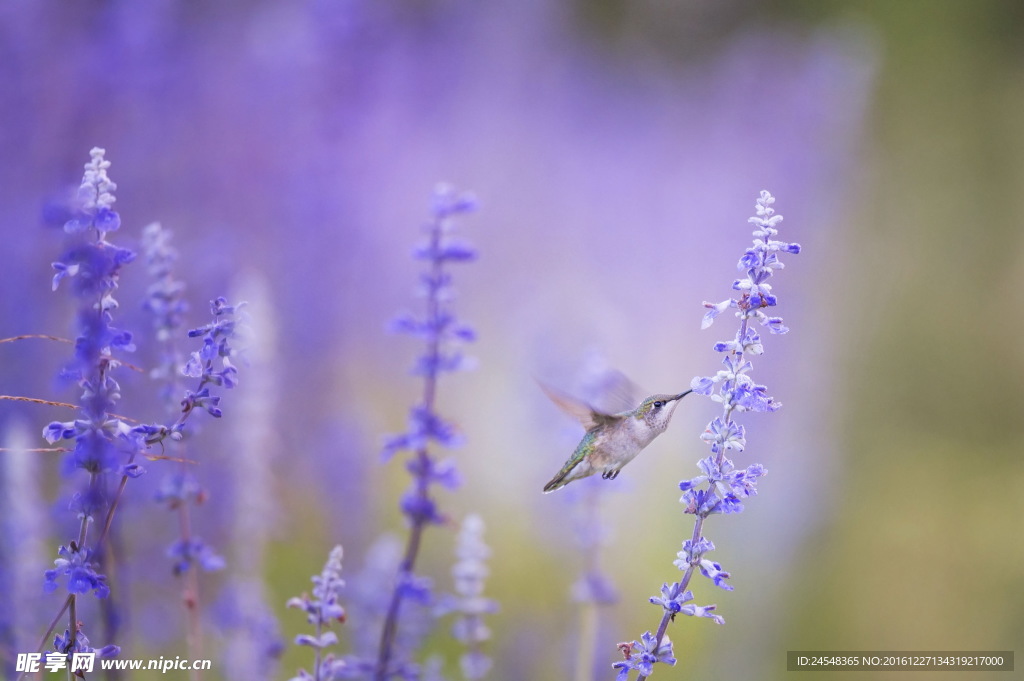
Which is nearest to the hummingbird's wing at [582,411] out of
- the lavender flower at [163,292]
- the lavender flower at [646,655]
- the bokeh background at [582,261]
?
the lavender flower at [646,655]

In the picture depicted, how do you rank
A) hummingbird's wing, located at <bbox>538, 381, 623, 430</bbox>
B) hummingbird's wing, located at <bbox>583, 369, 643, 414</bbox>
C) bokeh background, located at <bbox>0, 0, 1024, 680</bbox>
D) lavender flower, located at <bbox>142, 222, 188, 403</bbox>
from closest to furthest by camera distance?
lavender flower, located at <bbox>142, 222, 188, 403</bbox> → hummingbird's wing, located at <bbox>538, 381, 623, 430</bbox> → hummingbird's wing, located at <bbox>583, 369, 643, 414</bbox> → bokeh background, located at <bbox>0, 0, 1024, 680</bbox>

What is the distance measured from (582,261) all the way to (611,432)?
5.07 feet

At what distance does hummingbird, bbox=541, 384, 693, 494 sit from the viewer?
970 mm

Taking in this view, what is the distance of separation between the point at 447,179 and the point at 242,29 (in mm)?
719

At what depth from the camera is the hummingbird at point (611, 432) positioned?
970 millimetres

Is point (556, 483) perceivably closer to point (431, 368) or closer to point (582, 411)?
point (582, 411)

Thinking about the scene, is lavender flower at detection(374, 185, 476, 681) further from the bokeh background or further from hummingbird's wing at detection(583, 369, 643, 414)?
the bokeh background

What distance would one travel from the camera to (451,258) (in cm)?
102

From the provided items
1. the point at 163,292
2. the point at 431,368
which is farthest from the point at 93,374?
the point at 431,368

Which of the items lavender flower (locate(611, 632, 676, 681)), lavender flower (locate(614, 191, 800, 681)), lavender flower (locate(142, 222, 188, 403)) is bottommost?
lavender flower (locate(611, 632, 676, 681))

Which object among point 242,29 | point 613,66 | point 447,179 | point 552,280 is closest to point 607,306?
point 552,280

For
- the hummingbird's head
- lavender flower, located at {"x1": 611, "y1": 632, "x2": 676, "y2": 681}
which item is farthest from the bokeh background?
lavender flower, located at {"x1": 611, "y1": 632, "x2": 676, "y2": 681}

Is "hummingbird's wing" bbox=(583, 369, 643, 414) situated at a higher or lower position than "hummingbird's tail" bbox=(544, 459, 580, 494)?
higher

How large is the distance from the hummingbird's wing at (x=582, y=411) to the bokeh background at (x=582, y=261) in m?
0.56
